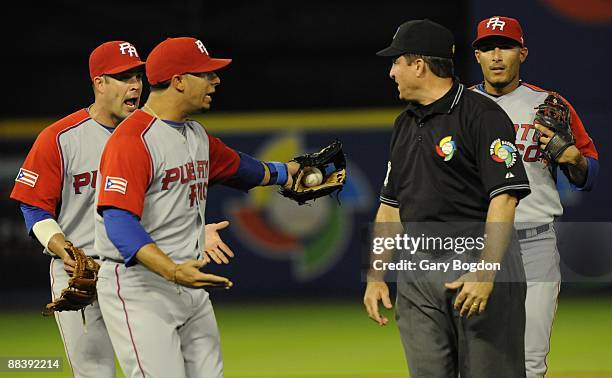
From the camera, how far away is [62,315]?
571cm

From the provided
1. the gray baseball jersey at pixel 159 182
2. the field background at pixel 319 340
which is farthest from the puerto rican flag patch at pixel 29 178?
the field background at pixel 319 340

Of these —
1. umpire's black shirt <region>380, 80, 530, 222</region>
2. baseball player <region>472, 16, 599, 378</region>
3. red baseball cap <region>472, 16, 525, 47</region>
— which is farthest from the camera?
red baseball cap <region>472, 16, 525, 47</region>

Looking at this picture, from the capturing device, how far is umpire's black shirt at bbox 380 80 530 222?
4.61 meters

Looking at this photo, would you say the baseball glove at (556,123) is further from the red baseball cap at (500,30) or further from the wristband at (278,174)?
the wristband at (278,174)

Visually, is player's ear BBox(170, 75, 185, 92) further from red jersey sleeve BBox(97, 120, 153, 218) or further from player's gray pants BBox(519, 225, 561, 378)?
player's gray pants BBox(519, 225, 561, 378)

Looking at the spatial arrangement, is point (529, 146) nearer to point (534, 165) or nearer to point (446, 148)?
point (534, 165)

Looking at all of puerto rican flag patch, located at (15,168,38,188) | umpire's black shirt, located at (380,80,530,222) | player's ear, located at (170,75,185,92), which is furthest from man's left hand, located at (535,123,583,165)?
puerto rican flag patch, located at (15,168,38,188)

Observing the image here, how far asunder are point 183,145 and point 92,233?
1.19m

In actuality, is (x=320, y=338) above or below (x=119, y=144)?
below

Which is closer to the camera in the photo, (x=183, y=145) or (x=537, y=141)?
(x=183, y=145)

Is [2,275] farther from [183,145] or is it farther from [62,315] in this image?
[183,145]

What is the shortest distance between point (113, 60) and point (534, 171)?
2.46m

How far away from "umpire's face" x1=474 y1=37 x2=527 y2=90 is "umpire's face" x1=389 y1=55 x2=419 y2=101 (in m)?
1.65

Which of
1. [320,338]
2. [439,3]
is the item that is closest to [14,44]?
[439,3]
